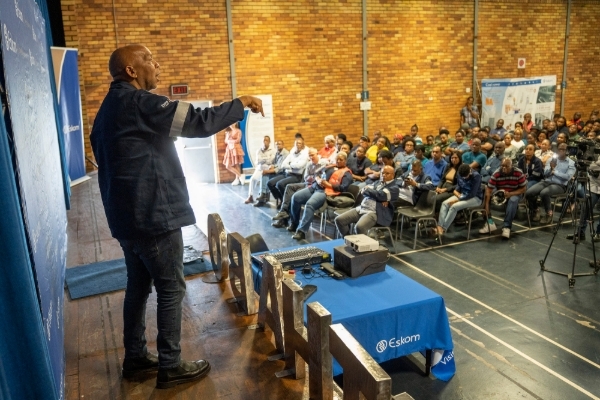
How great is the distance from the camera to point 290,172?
9555 millimetres

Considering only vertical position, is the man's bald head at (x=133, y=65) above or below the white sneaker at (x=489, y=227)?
above

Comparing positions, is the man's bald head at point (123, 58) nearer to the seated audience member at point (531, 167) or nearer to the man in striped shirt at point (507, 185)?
the man in striped shirt at point (507, 185)

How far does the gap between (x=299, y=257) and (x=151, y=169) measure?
6.98 feet

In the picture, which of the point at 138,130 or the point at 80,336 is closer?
the point at 138,130

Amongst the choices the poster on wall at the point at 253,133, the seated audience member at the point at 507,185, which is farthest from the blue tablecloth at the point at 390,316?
the poster on wall at the point at 253,133

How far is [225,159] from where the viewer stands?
12258 millimetres

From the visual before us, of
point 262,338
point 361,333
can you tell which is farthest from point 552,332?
point 262,338

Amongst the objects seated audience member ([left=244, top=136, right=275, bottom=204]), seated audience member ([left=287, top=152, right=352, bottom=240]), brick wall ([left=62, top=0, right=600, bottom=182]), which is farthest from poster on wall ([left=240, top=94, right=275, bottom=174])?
seated audience member ([left=287, top=152, right=352, bottom=240])

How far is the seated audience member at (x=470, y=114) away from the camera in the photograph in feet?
46.6

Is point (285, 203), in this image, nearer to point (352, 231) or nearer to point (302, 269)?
point (352, 231)

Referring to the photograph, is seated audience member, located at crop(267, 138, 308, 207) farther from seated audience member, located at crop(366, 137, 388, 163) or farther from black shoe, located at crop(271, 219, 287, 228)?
seated audience member, located at crop(366, 137, 388, 163)

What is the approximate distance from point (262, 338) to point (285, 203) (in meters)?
5.68

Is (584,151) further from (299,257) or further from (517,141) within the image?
(517,141)

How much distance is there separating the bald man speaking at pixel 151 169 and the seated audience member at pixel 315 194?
518 cm
